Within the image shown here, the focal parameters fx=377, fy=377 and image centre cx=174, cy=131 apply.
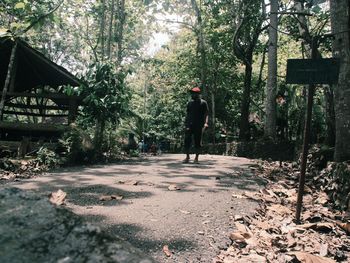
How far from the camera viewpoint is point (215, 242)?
3553mm

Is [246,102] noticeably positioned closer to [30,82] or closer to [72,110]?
[72,110]

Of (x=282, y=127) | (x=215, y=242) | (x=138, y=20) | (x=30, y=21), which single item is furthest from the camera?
(x=138, y=20)

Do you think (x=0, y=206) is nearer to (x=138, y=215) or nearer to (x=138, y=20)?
(x=138, y=215)

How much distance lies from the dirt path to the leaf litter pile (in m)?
0.17

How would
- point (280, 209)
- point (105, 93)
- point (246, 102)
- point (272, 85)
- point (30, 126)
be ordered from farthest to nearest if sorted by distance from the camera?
point (246, 102) → point (272, 85) → point (30, 126) → point (105, 93) → point (280, 209)

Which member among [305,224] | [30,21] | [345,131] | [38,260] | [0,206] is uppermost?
[30,21]

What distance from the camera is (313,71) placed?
5.16 m

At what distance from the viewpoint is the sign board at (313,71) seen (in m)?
5.08

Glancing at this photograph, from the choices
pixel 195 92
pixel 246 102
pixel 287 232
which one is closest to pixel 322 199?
pixel 287 232

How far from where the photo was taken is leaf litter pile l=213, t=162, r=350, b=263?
3.58 metres

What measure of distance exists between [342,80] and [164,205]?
4312 mm

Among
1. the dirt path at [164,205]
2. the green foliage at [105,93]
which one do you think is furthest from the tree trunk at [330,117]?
the green foliage at [105,93]

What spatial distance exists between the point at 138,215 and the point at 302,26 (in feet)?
27.3

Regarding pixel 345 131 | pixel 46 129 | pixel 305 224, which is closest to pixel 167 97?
pixel 46 129
